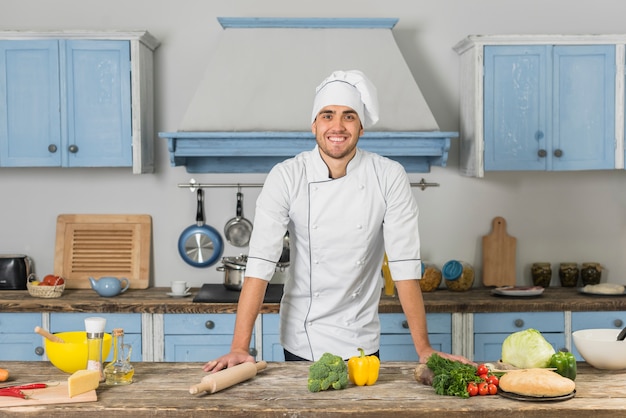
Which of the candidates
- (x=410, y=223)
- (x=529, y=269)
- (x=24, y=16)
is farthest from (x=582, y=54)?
(x=24, y=16)

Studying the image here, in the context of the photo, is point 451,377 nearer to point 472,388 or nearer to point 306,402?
point 472,388

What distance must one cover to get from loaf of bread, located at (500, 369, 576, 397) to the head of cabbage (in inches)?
6.2

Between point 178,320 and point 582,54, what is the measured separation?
2.69 metres

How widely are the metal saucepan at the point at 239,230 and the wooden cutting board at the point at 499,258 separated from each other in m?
1.45

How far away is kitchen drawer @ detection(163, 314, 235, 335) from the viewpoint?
4.41 metres

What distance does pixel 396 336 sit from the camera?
174 inches

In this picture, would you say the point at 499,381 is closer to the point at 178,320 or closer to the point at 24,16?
the point at 178,320

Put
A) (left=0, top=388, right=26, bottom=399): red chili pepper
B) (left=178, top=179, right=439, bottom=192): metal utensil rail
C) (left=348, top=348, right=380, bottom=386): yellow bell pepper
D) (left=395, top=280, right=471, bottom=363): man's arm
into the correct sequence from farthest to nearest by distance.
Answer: (left=178, top=179, right=439, bottom=192): metal utensil rail, (left=395, top=280, right=471, bottom=363): man's arm, (left=348, top=348, right=380, bottom=386): yellow bell pepper, (left=0, top=388, right=26, bottom=399): red chili pepper

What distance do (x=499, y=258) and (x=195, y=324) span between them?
6.17 feet

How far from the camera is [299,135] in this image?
4.45m

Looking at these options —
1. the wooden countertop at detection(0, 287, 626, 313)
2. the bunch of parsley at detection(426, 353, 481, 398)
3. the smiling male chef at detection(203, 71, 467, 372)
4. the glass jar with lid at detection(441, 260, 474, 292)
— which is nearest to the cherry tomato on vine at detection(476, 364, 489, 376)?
the bunch of parsley at detection(426, 353, 481, 398)

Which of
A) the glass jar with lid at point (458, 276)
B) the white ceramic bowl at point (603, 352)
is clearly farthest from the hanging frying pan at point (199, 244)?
the white ceramic bowl at point (603, 352)

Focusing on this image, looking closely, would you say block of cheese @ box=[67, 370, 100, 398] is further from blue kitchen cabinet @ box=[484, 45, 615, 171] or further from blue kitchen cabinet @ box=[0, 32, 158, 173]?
blue kitchen cabinet @ box=[484, 45, 615, 171]

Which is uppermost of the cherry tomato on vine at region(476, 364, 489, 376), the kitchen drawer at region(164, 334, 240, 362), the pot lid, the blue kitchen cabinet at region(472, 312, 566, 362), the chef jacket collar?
the chef jacket collar
